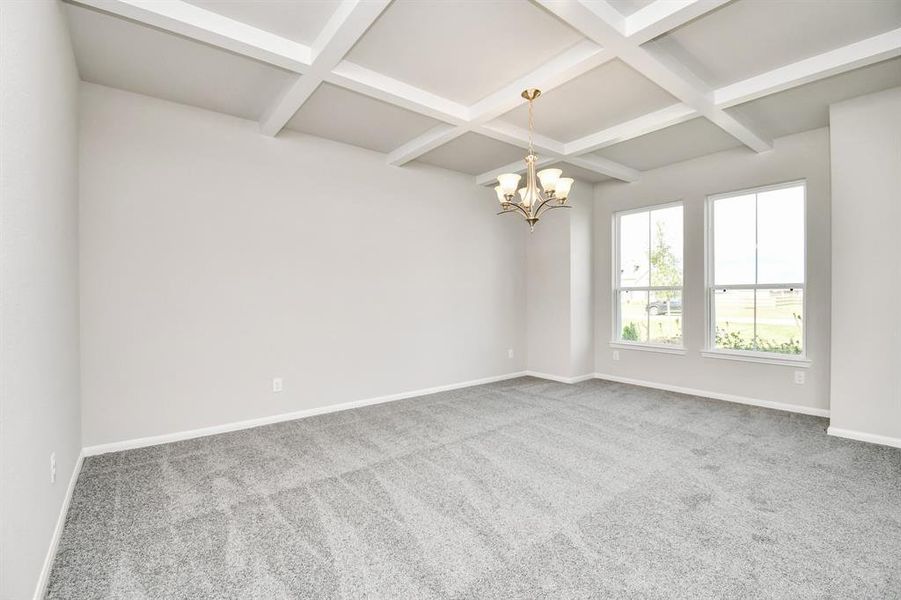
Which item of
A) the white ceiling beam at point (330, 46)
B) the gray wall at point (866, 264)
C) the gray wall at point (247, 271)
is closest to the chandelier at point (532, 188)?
the white ceiling beam at point (330, 46)

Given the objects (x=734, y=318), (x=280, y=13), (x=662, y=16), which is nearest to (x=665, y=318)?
(x=734, y=318)

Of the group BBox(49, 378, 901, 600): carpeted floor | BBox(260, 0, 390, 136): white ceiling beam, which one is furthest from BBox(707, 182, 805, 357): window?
BBox(260, 0, 390, 136): white ceiling beam

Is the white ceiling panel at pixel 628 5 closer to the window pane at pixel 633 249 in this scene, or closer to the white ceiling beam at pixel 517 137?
the white ceiling beam at pixel 517 137

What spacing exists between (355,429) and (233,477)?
3.72ft

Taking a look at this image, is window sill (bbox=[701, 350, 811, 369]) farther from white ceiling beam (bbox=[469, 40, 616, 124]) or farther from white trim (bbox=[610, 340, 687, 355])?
white ceiling beam (bbox=[469, 40, 616, 124])

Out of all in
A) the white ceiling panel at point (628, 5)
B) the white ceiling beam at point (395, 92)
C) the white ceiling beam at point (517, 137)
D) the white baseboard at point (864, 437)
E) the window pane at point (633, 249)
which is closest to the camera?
the white ceiling panel at point (628, 5)

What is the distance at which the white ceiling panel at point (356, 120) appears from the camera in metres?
3.42

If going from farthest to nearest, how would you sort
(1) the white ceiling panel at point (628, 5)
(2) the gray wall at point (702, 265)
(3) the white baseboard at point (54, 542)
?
(2) the gray wall at point (702, 265)
(1) the white ceiling panel at point (628, 5)
(3) the white baseboard at point (54, 542)

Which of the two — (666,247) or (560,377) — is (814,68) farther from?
(560,377)

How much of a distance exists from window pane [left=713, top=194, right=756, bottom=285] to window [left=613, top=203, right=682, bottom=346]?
40cm

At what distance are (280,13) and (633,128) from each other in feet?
9.80

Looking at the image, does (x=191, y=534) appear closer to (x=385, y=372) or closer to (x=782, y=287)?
(x=385, y=372)

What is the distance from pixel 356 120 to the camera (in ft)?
12.5

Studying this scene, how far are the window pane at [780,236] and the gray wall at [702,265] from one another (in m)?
0.13
